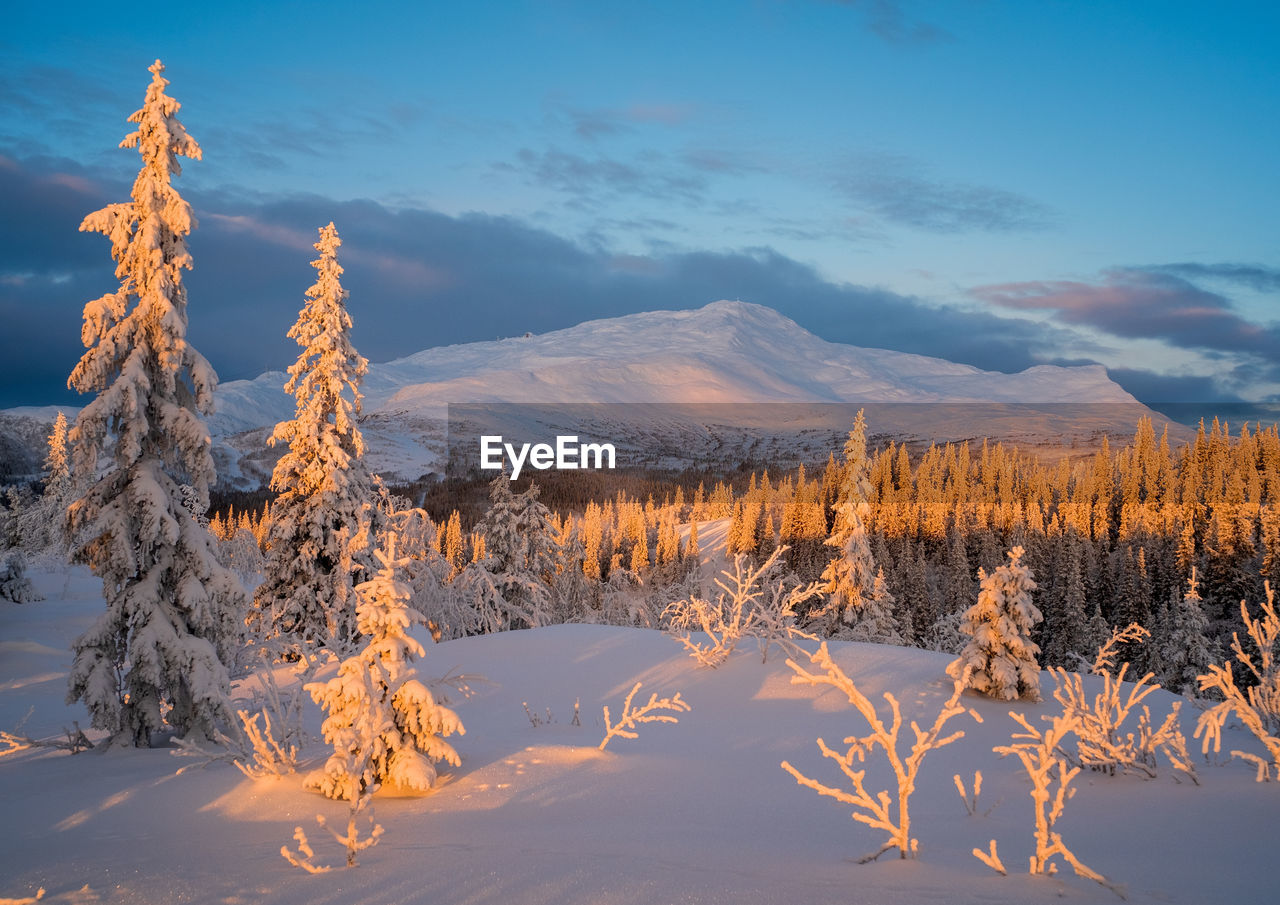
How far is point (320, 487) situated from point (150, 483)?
10.6m

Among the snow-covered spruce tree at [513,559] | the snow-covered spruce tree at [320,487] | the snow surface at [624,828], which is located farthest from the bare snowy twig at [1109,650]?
the snow-covered spruce tree at [513,559]

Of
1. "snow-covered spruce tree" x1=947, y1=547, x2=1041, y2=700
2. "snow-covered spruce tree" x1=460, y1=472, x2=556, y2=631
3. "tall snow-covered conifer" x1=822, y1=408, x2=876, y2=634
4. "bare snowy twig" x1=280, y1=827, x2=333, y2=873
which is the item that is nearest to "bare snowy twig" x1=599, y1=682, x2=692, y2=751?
"bare snowy twig" x1=280, y1=827, x2=333, y2=873

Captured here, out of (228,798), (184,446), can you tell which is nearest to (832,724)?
(228,798)

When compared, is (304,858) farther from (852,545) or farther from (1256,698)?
(852,545)

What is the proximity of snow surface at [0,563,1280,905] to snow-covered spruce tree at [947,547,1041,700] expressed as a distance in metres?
2.03

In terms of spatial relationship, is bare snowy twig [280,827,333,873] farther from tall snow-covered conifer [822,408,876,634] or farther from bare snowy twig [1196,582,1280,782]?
tall snow-covered conifer [822,408,876,634]

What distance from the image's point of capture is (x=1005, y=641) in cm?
1260

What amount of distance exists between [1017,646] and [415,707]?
10314mm

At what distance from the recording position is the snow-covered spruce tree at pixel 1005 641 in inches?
494

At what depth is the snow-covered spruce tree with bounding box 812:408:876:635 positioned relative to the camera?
113 ft

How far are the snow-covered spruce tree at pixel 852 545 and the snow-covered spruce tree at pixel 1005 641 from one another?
69.7 feet

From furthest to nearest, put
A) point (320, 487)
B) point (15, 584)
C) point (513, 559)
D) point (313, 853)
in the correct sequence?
point (513, 559)
point (15, 584)
point (320, 487)
point (313, 853)

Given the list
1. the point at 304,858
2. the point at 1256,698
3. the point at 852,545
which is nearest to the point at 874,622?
the point at 852,545

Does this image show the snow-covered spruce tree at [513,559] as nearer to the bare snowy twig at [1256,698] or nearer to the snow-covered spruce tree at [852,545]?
the snow-covered spruce tree at [852,545]
